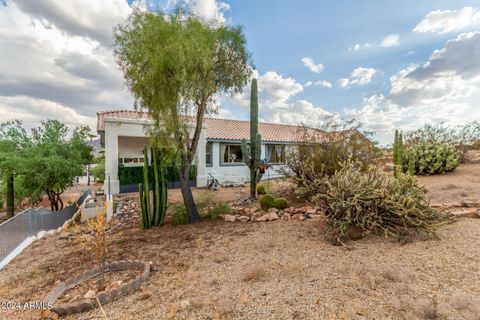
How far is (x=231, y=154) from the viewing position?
1705cm

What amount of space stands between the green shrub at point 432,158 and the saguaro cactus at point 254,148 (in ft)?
28.4

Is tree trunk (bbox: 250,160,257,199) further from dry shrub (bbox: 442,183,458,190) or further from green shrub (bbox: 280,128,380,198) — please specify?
dry shrub (bbox: 442,183,458,190)

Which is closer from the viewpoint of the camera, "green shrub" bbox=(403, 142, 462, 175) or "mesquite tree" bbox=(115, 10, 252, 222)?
"mesquite tree" bbox=(115, 10, 252, 222)

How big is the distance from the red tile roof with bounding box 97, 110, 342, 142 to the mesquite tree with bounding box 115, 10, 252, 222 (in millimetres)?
7501

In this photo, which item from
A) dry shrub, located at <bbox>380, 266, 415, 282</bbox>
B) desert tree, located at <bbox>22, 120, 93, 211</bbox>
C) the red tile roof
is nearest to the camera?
dry shrub, located at <bbox>380, 266, 415, 282</bbox>

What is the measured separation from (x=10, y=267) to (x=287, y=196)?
7756 millimetres

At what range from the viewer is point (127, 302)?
120 inches

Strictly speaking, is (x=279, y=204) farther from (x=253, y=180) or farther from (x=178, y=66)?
(x=178, y=66)

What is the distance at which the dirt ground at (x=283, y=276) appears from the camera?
2.66 metres

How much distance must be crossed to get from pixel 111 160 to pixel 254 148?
25.6 feet

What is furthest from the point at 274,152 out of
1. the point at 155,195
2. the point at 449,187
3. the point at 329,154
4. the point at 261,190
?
the point at 155,195

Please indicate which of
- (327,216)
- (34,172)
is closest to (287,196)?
(327,216)

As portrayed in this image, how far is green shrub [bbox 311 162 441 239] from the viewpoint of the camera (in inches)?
172

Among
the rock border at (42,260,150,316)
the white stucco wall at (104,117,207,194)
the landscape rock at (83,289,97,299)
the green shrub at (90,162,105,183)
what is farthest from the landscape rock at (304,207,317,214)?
the green shrub at (90,162,105,183)
